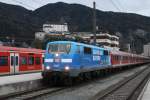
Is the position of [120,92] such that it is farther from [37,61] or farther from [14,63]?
[37,61]

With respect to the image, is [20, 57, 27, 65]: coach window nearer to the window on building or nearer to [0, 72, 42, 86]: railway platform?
the window on building

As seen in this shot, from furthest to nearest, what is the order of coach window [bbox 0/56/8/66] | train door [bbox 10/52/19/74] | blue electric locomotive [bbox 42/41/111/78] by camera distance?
train door [bbox 10/52/19/74] < coach window [bbox 0/56/8/66] < blue electric locomotive [bbox 42/41/111/78]

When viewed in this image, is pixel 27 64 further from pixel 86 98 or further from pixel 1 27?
pixel 1 27

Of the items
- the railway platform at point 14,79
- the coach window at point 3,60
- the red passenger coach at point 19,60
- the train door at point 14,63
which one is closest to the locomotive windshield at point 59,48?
the railway platform at point 14,79

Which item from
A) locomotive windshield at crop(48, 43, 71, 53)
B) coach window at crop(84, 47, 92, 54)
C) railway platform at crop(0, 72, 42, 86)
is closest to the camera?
railway platform at crop(0, 72, 42, 86)

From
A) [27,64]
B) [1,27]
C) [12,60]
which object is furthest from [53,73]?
[1,27]

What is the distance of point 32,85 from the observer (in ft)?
77.3

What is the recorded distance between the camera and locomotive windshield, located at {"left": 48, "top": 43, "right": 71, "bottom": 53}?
25203 millimetres

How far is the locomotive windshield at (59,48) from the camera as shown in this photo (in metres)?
25.2

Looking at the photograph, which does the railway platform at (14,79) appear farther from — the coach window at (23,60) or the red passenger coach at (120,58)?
the red passenger coach at (120,58)

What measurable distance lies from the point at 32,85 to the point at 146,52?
12828cm

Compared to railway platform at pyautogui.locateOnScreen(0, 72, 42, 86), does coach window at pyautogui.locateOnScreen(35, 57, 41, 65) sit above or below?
above

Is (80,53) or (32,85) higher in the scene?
(80,53)

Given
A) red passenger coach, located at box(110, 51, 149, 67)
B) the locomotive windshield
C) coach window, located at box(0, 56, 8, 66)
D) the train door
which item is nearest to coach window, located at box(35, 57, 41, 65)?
the train door
